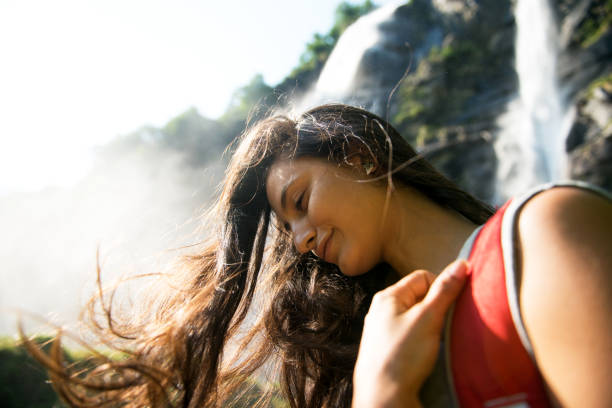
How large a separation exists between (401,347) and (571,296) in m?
0.40

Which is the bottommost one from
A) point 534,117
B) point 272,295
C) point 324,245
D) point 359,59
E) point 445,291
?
point 534,117

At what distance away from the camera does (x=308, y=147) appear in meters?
2.17

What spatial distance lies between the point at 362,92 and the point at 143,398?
1756 cm

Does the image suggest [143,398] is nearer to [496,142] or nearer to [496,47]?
[496,142]

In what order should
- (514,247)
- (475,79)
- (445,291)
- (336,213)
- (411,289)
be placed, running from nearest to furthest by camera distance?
(514,247)
(445,291)
(411,289)
(336,213)
(475,79)

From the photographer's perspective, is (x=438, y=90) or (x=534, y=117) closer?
(x=534, y=117)

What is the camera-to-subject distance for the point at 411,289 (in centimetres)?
120

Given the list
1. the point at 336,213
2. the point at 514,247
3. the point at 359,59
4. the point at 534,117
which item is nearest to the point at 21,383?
the point at 336,213

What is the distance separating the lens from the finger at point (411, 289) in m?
1.18

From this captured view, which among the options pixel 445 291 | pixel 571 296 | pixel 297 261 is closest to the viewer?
pixel 571 296

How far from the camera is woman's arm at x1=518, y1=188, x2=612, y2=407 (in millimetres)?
792

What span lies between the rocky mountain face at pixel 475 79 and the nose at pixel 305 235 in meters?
8.56

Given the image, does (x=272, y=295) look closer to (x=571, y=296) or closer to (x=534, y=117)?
(x=571, y=296)

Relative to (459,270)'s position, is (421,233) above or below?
below
